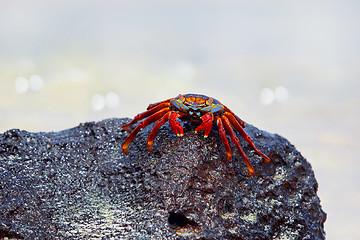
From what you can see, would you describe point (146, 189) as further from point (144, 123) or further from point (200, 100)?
point (200, 100)

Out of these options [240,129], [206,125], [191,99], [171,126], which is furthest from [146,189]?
[240,129]

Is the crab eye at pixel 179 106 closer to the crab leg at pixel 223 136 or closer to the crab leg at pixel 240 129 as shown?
the crab leg at pixel 223 136

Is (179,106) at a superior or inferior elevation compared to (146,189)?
superior

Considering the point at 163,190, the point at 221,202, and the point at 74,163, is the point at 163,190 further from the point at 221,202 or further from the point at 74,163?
the point at 74,163

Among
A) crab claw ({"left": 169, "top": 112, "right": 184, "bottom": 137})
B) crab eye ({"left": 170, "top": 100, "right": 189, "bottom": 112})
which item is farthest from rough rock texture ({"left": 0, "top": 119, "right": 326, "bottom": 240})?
crab eye ({"left": 170, "top": 100, "right": 189, "bottom": 112})

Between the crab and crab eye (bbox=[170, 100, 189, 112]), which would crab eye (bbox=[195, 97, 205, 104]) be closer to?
the crab

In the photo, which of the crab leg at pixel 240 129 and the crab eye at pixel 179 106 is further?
the crab leg at pixel 240 129

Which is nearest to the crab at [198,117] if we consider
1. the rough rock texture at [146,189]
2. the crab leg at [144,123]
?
the crab leg at [144,123]
